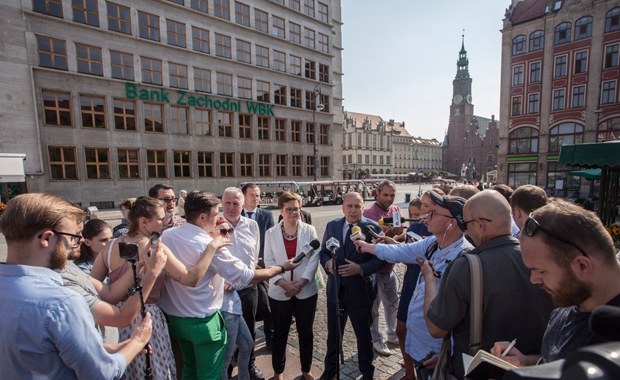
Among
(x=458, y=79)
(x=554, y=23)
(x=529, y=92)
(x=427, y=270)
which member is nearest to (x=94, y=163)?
(x=427, y=270)

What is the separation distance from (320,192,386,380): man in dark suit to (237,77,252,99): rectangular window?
28501 millimetres

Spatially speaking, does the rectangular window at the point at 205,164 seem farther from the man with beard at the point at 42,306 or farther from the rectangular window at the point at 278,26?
the man with beard at the point at 42,306

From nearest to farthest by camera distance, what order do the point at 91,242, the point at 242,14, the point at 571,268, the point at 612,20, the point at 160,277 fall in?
the point at 571,268
the point at 160,277
the point at 91,242
the point at 242,14
the point at 612,20

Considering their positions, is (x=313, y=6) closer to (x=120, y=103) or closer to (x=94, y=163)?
(x=120, y=103)

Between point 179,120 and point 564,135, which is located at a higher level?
point 179,120

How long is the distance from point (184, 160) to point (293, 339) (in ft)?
84.5

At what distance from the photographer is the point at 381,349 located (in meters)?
4.01

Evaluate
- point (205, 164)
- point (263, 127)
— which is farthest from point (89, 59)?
point (263, 127)

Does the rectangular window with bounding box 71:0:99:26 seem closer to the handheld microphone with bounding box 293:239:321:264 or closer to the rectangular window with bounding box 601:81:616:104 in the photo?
the handheld microphone with bounding box 293:239:321:264

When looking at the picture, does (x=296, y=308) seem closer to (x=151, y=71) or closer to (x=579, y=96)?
(x=151, y=71)

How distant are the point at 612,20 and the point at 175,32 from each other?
4053 cm

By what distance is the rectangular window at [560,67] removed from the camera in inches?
1270

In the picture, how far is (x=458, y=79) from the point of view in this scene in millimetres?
92875

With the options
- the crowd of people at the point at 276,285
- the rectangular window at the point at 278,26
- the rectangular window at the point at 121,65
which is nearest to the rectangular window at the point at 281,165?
the rectangular window at the point at 278,26
